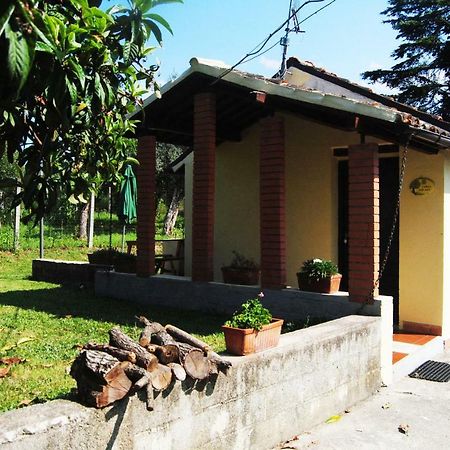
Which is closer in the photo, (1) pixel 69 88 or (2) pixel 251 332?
(1) pixel 69 88

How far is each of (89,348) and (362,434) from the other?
2.84 m

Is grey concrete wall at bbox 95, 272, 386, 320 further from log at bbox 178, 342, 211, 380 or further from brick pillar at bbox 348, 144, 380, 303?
log at bbox 178, 342, 211, 380

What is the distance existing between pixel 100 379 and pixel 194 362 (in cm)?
83

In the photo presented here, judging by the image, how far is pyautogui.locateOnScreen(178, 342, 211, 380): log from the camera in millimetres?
3869

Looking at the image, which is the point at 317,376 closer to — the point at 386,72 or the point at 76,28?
the point at 76,28

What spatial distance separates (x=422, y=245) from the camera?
26.7 ft

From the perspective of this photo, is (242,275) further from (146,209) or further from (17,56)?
(17,56)

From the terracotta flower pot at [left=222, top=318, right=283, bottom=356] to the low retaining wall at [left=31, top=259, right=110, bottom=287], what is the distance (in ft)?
24.4

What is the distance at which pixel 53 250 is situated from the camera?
18.5 meters

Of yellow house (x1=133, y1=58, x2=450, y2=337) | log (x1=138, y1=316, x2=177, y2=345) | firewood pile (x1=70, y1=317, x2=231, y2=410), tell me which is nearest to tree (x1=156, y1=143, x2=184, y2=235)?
yellow house (x1=133, y1=58, x2=450, y2=337)

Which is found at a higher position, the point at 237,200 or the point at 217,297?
the point at 237,200

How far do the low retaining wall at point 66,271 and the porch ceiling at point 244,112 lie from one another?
3.67m

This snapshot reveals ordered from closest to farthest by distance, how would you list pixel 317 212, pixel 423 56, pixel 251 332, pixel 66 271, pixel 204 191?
pixel 251 332 → pixel 204 191 → pixel 317 212 → pixel 66 271 → pixel 423 56

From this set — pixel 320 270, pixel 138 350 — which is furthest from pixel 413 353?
pixel 138 350
